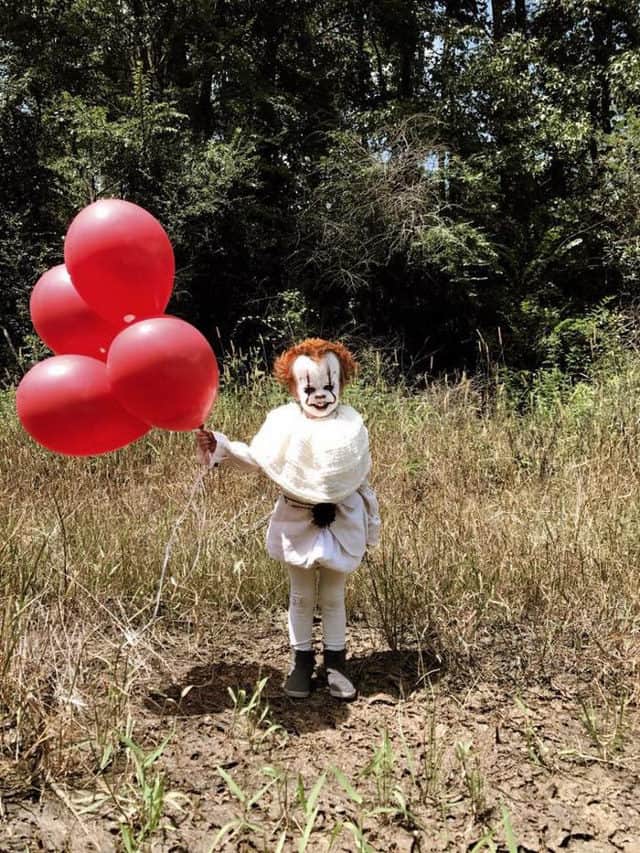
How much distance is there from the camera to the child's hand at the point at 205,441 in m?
2.48

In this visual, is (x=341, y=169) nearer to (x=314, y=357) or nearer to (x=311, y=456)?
(x=314, y=357)

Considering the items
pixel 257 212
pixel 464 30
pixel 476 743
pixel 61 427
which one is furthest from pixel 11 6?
pixel 476 743

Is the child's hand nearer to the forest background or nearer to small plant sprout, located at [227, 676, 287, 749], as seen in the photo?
small plant sprout, located at [227, 676, 287, 749]

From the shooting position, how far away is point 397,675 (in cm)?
277

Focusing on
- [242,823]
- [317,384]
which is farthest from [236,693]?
[317,384]

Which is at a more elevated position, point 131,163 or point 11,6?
point 11,6

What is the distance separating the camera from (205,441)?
2.48 meters

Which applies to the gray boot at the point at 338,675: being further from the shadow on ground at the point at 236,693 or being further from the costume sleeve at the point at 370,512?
the costume sleeve at the point at 370,512

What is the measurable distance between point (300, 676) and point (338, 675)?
139 millimetres

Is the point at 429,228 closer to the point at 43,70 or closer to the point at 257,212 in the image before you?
the point at 257,212

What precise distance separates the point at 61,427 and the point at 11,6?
35.3 feet

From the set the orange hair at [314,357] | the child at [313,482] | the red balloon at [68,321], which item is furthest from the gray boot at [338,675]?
the red balloon at [68,321]

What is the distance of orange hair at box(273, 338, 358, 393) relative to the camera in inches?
102

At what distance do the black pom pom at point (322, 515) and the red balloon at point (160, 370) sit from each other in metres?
0.61
